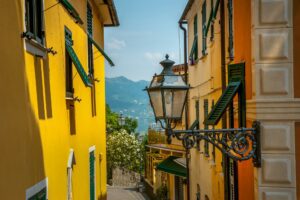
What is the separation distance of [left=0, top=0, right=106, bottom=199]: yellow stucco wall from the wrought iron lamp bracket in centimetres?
167

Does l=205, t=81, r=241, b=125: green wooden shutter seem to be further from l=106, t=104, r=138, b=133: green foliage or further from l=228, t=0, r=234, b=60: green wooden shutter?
l=106, t=104, r=138, b=133: green foliage

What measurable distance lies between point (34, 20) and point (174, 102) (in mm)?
2004

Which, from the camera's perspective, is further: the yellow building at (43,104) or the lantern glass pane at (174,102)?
the lantern glass pane at (174,102)

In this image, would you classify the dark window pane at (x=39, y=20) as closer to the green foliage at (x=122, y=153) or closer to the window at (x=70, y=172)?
the window at (x=70, y=172)

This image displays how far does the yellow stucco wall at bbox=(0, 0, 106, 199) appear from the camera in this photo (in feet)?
17.0

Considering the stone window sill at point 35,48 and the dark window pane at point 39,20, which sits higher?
the dark window pane at point 39,20

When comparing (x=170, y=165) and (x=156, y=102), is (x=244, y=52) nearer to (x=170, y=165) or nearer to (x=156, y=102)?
(x=156, y=102)

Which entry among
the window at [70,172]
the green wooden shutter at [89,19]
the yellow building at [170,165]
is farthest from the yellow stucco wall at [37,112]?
the yellow building at [170,165]

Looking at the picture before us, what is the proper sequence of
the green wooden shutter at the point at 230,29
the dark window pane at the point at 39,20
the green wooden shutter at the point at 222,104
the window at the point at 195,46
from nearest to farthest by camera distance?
the dark window pane at the point at 39,20, the green wooden shutter at the point at 222,104, the green wooden shutter at the point at 230,29, the window at the point at 195,46

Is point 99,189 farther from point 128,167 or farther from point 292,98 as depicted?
point 128,167

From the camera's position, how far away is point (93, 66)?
13406 mm

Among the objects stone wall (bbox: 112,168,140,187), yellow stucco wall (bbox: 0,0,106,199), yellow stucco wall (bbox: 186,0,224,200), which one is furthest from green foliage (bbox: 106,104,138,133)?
yellow stucco wall (bbox: 0,0,106,199)

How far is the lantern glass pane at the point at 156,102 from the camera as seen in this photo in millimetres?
6660

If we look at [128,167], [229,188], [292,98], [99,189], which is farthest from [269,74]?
[128,167]
